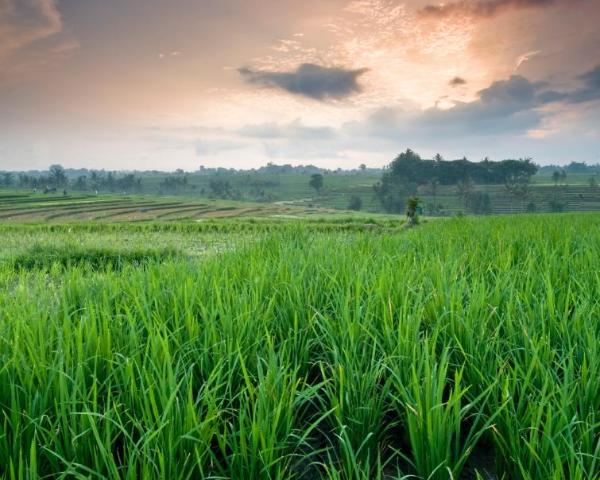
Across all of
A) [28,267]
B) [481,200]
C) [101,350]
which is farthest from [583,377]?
[481,200]

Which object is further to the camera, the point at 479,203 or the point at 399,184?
the point at 399,184

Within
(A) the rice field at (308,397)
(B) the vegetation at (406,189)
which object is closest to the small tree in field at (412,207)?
(A) the rice field at (308,397)

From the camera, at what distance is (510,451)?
4.55 feet

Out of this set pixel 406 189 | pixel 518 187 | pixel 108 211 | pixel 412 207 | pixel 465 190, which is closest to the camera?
pixel 412 207

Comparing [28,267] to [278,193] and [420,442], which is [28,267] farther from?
[278,193]

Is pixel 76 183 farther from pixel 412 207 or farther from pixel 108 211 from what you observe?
pixel 412 207

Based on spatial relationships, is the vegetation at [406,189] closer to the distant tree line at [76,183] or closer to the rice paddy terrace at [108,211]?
the distant tree line at [76,183]

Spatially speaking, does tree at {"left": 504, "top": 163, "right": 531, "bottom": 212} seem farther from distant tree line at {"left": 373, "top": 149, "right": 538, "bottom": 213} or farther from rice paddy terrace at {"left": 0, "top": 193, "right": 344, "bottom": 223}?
rice paddy terrace at {"left": 0, "top": 193, "right": 344, "bottom": 223}

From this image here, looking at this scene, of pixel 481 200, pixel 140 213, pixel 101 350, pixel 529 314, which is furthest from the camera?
pixel 481 200

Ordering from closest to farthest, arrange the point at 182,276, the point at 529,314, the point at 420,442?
1. the point at 420,442
2. the point at 529,314
3. the point at 182,276

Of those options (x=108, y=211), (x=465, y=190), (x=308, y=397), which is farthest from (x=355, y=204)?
(x=308, y=397)

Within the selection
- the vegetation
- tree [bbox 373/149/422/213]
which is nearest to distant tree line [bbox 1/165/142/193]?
the vegetation

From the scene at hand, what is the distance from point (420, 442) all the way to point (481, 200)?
113706mm

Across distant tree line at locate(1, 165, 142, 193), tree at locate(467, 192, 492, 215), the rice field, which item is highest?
distant tree line at locate(1, 165, 142, 193)
